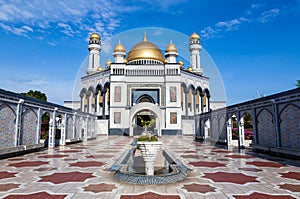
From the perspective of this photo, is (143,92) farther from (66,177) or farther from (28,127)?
(66,177)

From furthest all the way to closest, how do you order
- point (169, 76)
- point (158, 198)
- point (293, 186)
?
point (169, 76) < point (293, 186) < point (158, 198)

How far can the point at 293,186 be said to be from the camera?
4.04 meters

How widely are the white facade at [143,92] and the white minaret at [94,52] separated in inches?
88.5

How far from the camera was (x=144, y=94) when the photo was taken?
26.3 metres

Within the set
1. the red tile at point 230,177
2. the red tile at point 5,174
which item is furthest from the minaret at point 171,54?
the red tile at point 5,174

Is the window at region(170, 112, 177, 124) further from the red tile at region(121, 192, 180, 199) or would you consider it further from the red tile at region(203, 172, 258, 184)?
the red tile at region(121, 192, 180, 199)

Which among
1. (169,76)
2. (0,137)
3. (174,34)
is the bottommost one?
(0,137)

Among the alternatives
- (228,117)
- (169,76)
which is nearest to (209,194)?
(228,117)

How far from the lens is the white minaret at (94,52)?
3134cm

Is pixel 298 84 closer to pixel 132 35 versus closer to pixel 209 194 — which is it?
pixel 132 35

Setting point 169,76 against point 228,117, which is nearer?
point 228,117

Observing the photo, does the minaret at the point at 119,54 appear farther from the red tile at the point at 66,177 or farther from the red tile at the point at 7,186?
the red tile at the point at 7,186

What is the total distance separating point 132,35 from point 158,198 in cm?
648

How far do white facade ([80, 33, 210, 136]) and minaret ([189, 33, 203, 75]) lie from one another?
3069 mm
